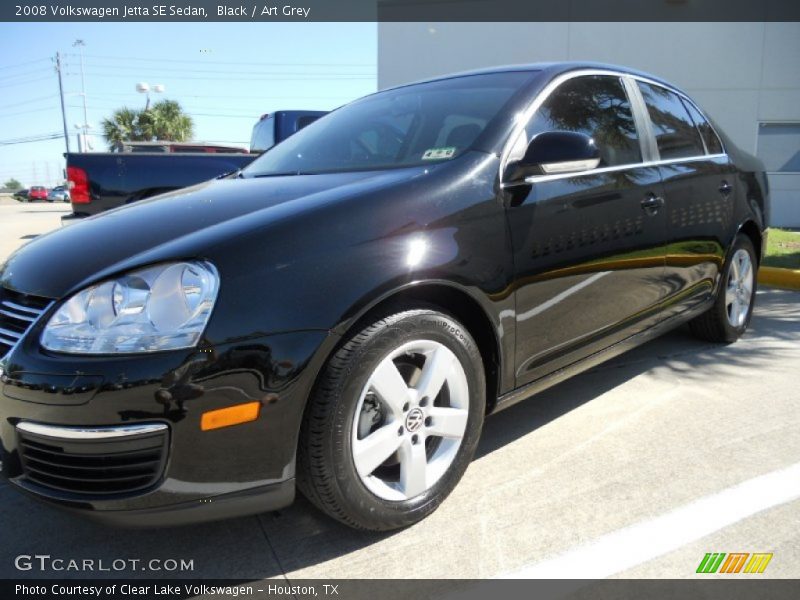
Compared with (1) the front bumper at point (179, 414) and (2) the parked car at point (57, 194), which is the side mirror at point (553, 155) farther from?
(2) the parked car at point (57, 194)

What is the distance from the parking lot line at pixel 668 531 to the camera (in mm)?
1912

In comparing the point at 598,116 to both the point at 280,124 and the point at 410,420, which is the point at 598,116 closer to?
the point at 410,420

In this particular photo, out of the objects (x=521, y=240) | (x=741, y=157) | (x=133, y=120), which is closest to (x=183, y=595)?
(x=521, y=240)

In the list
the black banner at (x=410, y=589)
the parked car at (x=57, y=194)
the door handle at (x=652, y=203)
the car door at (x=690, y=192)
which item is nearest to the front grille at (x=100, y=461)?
the black banner at (x=410, y=589)

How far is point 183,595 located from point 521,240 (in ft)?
5.35

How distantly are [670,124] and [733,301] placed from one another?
4.49ft

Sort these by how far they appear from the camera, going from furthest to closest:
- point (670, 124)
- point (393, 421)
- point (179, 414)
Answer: point (670, 124), point (393, 421), point (179, 414)

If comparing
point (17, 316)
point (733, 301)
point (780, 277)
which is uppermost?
point (17, 316)

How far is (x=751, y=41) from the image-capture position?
12562mm

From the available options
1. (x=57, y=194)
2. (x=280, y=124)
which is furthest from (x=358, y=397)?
(x=57, y=194)

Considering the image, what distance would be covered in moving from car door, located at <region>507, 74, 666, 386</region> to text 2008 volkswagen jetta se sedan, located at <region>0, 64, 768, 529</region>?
0.5 inches

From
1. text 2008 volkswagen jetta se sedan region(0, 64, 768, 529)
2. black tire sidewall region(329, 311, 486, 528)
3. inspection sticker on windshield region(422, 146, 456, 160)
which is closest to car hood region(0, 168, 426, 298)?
text 2008 volkswagen jetta se sedan region(0, 64, 768, 529)

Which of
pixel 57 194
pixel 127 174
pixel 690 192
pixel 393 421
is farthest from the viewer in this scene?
pixel 57 194

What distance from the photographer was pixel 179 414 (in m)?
1.62
